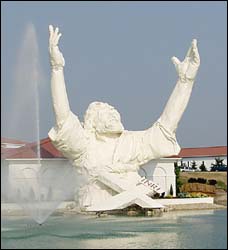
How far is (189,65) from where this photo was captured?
23.2m

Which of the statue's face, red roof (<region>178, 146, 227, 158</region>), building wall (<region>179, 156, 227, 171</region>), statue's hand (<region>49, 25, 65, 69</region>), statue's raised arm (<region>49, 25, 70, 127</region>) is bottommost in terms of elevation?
building wall (<region>179, 156, 227, 171</region>)

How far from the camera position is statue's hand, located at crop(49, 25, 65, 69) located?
66.7 ft

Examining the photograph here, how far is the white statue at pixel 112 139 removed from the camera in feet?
72.7

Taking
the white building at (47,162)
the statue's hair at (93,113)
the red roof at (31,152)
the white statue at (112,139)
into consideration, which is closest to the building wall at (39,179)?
the white building at (47,162)

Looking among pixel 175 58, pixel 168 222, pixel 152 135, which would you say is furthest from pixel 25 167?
pixel 168 222

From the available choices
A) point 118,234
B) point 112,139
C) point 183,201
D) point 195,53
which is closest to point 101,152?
point 112,139

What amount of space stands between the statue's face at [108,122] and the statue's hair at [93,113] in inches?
5.3

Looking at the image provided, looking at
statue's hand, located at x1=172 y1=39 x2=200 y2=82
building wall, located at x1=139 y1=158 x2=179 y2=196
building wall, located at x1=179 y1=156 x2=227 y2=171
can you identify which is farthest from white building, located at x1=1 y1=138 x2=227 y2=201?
building wall, located at x1=179 y1=156 x2=227 y2=171

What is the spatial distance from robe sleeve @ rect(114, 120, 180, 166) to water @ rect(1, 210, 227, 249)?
5991 millimetres

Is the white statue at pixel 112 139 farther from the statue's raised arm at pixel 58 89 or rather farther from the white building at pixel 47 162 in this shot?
the white building at pixel 47 162

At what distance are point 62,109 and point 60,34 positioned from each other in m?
2.73

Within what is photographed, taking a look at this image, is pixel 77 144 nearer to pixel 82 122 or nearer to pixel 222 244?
pixel 82 122

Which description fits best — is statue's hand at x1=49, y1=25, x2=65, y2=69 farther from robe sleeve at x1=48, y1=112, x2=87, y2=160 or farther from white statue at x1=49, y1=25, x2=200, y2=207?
robe sleeve at x1=48, y1=112, x2=87, y2=160

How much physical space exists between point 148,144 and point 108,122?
1.98 metres
